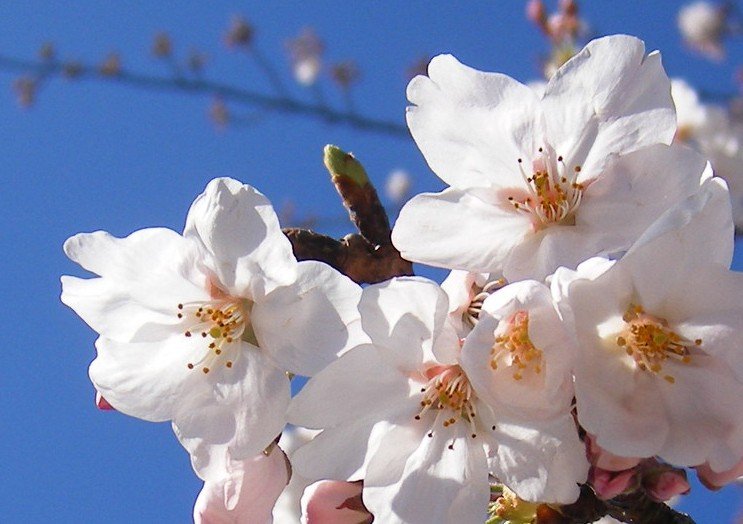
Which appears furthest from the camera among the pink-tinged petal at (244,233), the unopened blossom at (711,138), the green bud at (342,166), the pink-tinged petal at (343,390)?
the unopened blossom at (711,138)

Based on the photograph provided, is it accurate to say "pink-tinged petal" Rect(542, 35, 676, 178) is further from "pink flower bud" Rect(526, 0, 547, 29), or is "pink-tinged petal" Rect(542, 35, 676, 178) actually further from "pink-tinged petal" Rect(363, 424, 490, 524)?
"pink flower bud" Rect(526, 0, 547, 29)

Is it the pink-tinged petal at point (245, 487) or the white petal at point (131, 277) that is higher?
the white petal at point (131, 277)

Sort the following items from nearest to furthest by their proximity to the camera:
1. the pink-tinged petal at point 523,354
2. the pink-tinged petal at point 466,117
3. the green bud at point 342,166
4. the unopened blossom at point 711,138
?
the pink-tinged petal at point 523,354
the pink-tinged petal at point 466,117
the green bud at point 342,166
the unopened blossom at point 711,138

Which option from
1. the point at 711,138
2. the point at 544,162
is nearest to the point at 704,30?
the point at 711,138

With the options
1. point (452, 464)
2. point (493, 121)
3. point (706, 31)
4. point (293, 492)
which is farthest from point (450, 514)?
point (706, 31)

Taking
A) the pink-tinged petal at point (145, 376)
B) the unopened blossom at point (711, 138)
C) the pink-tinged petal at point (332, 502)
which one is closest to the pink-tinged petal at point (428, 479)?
the pink-tinged petal at point (332, 502)

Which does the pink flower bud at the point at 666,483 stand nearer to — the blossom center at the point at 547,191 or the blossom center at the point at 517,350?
the blossom center at the point at 517,350

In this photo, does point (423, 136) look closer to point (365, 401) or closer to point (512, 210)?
point (512, 210)
